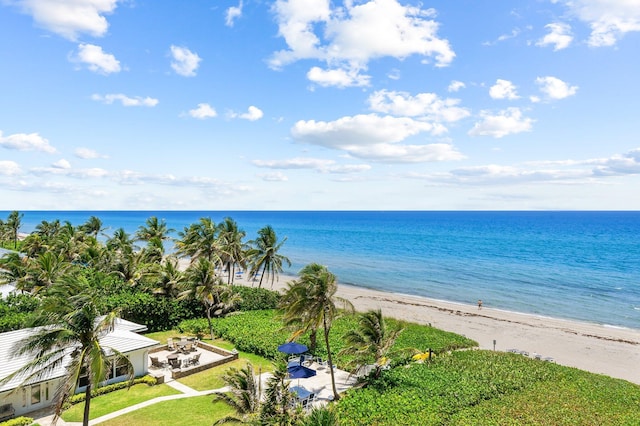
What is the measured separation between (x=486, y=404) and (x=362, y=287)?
1775 inches

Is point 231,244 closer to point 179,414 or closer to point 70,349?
point 70,349

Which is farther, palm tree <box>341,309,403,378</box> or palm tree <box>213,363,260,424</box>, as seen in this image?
palm tree <box>341,309,403,378</box>

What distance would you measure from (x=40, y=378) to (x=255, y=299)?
863 inches

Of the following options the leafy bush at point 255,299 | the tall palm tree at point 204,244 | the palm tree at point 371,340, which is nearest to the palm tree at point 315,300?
the palm tree at point 371,340

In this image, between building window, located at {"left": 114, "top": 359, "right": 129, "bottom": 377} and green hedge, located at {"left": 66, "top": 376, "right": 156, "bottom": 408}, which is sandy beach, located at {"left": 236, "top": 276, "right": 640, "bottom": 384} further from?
building window, located at {"left": 114, "top": 359, "right": 129, "bottom": 377}

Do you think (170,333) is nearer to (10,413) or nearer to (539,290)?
(10,413)

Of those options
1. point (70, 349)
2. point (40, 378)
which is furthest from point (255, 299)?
point (40, 378)

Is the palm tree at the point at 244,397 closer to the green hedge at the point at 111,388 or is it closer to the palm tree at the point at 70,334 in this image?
the palm tree at the point at 70,334

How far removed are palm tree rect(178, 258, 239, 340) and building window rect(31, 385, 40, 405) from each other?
12.9 metres

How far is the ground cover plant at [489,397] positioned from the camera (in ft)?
61.3

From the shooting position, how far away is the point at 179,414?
1914 centimetres

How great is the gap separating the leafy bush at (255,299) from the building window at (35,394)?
1959 centimetres

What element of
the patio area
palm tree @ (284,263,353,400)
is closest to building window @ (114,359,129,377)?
the patio area

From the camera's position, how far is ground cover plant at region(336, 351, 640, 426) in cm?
1867
